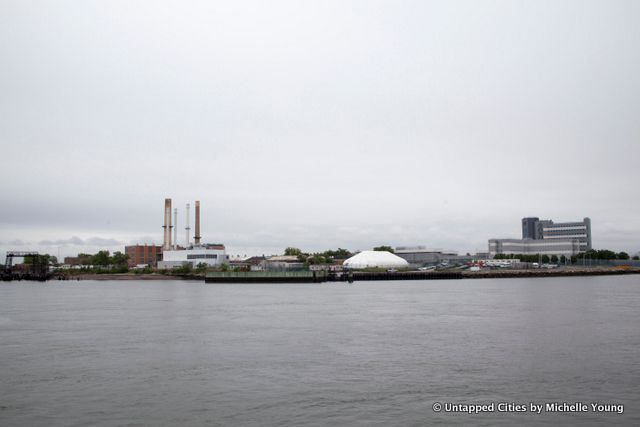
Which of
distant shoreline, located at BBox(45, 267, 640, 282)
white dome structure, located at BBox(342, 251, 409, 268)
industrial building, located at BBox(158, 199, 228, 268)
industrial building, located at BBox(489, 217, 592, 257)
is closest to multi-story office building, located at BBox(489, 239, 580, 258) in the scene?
industrial building, located at BBox(489, 217, 592, 257)

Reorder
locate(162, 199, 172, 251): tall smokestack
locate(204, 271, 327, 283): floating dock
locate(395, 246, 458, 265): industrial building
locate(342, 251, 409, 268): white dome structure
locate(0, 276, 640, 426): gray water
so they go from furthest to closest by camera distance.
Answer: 1. locate(395, 246, 458, 265): industrial building
2. locate(342, 251, 409, 268): white dome structure
3. locate(162, 199, 172, 251): tall smokestack
4. locate(204, 271, 327, 283): floating dock
5. locate(0, 276, 640, 426): gray water

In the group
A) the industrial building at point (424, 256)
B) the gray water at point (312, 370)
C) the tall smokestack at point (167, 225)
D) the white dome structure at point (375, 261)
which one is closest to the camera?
the gray water at point (312, 370)

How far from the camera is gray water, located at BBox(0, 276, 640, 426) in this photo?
614 inches

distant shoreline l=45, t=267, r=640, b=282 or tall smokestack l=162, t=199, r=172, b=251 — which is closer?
distant shoreline l=45, t=267, r=640, b=282

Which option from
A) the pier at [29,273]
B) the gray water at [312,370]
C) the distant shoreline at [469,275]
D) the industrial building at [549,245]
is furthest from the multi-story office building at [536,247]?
the gray water at [312,370]

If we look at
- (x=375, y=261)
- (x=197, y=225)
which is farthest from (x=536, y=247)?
(x=197, y=225)

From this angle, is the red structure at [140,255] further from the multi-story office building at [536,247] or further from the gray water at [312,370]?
the gray water at [312,370]

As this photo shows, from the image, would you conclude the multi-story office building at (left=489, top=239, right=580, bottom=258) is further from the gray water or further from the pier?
the gray water

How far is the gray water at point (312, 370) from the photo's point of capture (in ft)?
51.2

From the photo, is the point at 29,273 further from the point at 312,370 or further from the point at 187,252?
the point at 312,370

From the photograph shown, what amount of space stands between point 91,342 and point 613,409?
22035 mm

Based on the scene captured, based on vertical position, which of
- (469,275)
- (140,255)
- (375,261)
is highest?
(140,255)

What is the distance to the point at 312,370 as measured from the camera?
2086 centimetres

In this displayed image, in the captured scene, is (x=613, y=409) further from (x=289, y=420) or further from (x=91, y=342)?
(x=91, y=342)
